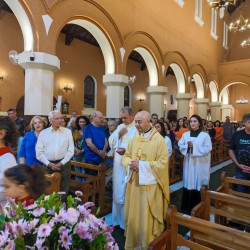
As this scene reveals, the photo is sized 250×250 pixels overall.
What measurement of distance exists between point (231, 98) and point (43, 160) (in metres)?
23.0

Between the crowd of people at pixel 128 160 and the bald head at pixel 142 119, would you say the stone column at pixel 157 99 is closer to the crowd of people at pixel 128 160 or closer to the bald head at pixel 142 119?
the crowd of people at pixel 128 160

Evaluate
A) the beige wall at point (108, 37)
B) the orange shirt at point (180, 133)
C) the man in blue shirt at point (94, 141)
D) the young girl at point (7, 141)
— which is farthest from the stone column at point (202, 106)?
the young girl at point (7, 141)

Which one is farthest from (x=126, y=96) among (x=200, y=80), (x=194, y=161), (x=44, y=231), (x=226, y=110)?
(x=44, y=231)

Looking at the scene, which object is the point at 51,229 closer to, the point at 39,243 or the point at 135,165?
the point at 39,243

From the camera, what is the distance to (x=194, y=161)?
4.93m

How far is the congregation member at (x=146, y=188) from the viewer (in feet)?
11.0

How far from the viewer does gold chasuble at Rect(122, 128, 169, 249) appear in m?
3.35

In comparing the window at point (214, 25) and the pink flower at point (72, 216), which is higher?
the window at point (214, 25)

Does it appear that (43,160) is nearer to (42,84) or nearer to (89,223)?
(89,223)

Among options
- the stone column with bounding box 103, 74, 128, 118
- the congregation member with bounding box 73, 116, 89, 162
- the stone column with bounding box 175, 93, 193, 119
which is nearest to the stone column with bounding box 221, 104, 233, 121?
the stone column with bounding box 175, 93, 193, 119

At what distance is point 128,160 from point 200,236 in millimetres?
1422

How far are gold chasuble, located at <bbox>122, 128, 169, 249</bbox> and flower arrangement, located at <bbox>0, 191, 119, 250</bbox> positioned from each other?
203 centimetres

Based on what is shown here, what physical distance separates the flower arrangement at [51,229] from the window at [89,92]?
1298 cm

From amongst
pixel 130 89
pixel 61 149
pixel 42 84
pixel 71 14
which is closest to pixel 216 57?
pixel 130 89
